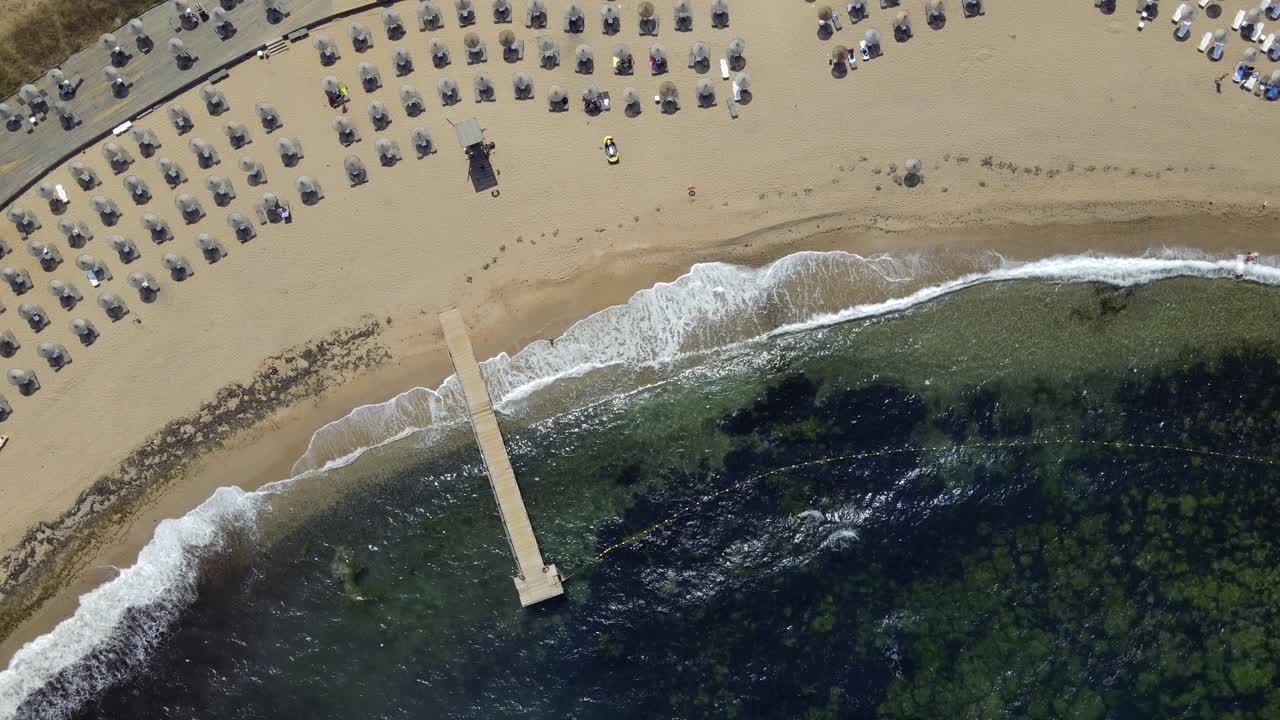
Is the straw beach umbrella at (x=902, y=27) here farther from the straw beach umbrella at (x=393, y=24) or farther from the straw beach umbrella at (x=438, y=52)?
the straw beach umbrella at (x=393, y=24)

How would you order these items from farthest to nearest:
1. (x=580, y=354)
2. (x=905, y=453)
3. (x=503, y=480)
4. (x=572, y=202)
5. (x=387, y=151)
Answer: (x=905, y=453)
(x=580, y=354)
(x=503, y=480)
(x=572, y=202)
(x=387, y=151)

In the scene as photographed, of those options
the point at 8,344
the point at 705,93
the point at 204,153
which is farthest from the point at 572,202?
the point at 8,344

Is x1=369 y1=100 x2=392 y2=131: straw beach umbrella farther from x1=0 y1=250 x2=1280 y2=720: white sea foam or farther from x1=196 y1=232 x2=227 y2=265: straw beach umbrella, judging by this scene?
x1=0 y1=250 x2=1280 y2=720: white sea foam

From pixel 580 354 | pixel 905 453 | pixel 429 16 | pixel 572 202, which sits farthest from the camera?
pixel 905 453

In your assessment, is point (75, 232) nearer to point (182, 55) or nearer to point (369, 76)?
point (182, 55)

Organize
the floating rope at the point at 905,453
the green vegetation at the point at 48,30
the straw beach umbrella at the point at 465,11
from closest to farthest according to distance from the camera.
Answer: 1. the green vegetation at the point at 48,30
2. the straw beach umbrella at the point at 465,11
3. the floating rope at the point at 905,453

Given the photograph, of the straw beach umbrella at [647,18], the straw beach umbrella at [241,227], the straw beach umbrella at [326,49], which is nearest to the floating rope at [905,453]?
the straw beach umbrella at [647,18]
